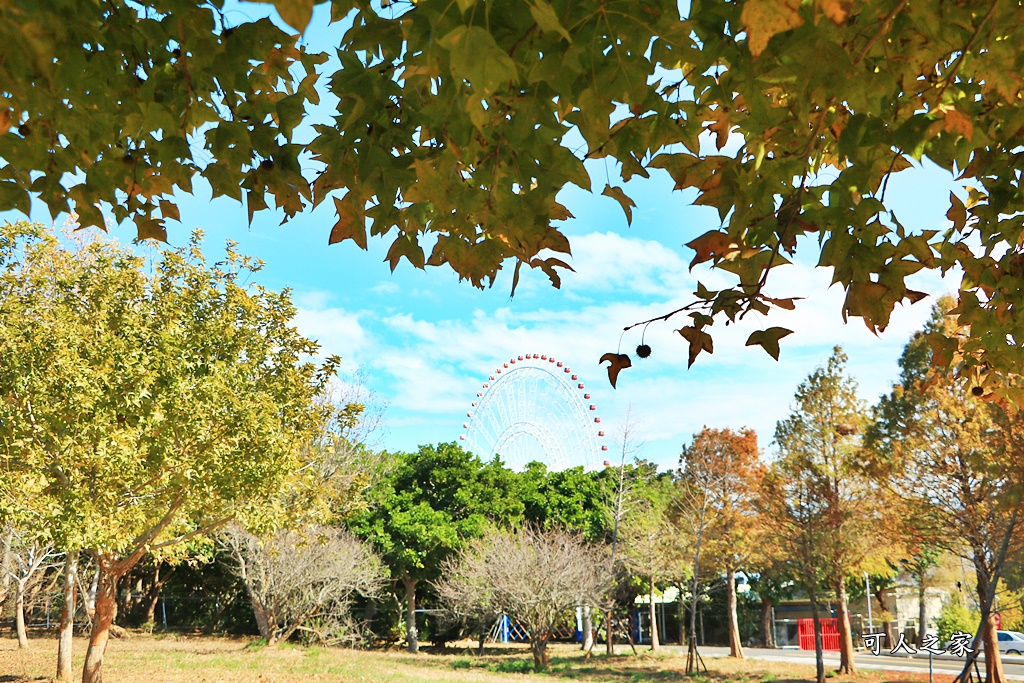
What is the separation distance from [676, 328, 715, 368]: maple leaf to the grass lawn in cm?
1369

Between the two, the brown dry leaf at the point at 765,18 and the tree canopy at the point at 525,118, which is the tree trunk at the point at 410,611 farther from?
the brown dry leaf at the point at 765,18

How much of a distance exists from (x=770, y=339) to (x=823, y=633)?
33.3 m

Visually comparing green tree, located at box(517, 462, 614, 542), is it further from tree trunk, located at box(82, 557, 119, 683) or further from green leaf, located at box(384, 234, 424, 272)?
green leaf, located at box(384, 234, 424, 272)

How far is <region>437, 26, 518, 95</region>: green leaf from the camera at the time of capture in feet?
4.18

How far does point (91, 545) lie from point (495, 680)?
9205 mm

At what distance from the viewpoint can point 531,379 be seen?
3422 cm

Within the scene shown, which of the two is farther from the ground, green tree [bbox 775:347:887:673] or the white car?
green tree [bbox 775:347:887:673]

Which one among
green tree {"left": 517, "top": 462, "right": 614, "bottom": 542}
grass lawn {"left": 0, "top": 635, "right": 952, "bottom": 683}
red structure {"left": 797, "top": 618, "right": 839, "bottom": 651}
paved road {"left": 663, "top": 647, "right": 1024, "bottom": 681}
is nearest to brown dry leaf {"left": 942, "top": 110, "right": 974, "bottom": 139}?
grass lawn {"left": 0, "top": 635, "right": 952, "bottom": 683}

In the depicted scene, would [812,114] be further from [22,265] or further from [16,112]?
[22,265]

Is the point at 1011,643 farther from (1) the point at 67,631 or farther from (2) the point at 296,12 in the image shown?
(2) the point at 296,12

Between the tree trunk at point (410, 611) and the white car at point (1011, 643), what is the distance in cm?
2099

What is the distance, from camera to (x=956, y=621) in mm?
26688

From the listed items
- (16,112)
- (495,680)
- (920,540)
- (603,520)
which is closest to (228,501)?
(495,680)

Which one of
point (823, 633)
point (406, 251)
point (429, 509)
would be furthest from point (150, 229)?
point (823, 633)
